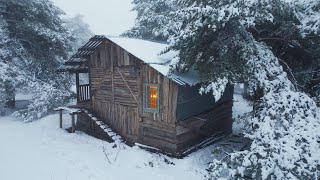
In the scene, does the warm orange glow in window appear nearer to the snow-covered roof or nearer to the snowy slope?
the snow-covered roof

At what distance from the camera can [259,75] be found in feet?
35.7

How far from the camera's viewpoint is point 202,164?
1349 cm

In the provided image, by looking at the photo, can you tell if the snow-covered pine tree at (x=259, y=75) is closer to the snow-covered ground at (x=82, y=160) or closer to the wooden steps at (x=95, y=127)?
the snow-covered ground at (x=82, y=160)

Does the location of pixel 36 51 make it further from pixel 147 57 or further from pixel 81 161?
pixel 81 161

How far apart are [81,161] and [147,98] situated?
4421mm

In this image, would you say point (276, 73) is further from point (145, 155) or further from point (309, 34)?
point (145, 155)

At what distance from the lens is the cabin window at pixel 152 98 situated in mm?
14075

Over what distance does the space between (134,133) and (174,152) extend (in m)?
2.78

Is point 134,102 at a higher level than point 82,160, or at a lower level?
higher

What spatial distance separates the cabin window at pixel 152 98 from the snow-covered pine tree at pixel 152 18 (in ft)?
35.3

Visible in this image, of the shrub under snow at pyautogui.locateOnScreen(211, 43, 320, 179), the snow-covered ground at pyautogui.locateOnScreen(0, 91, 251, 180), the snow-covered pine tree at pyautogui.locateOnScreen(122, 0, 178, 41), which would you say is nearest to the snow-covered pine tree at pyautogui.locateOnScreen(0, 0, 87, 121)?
the snow-covered ground at pyautogui.locateOnScreen(0, 91, 251, 180)

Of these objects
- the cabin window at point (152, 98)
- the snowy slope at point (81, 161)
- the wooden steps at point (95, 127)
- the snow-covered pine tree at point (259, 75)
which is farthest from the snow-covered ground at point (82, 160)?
the snow-covered pine tree at point (259, 75)

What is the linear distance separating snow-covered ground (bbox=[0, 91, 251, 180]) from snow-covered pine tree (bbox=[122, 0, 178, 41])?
41.1 feet

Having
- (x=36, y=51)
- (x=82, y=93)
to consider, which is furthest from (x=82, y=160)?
(x=36, y=51)
